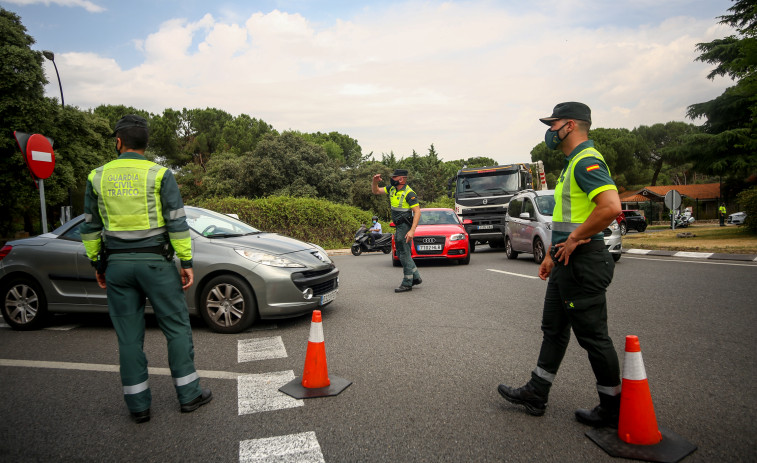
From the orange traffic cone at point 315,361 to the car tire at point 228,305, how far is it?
6.74ft

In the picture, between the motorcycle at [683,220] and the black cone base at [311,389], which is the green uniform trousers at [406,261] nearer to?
the black cone base at [311,389]

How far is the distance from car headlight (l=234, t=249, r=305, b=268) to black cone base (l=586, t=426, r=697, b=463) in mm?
3793

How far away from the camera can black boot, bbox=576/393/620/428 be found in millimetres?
2961

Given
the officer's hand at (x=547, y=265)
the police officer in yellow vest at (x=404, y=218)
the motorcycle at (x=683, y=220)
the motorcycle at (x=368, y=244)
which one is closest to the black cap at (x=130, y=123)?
the officer's hand at (x=547, y=265)

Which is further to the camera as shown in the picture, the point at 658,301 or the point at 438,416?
the point at 658,301

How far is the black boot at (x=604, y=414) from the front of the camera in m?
2.96

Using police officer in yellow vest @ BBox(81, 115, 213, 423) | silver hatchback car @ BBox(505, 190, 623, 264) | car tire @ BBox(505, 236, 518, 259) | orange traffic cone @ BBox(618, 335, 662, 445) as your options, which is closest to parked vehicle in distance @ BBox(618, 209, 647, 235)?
car tire @ BBox(505, 236, 518, 259)

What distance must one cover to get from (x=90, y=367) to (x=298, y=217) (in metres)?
17.7

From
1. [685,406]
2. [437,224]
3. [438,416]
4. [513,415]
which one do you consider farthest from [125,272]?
[437,224]

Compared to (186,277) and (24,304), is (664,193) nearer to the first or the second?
(24,304)

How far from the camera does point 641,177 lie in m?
64.8

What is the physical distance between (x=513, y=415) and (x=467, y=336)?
2.05m

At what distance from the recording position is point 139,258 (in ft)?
10.9

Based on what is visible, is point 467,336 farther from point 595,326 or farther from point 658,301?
point 658,301
